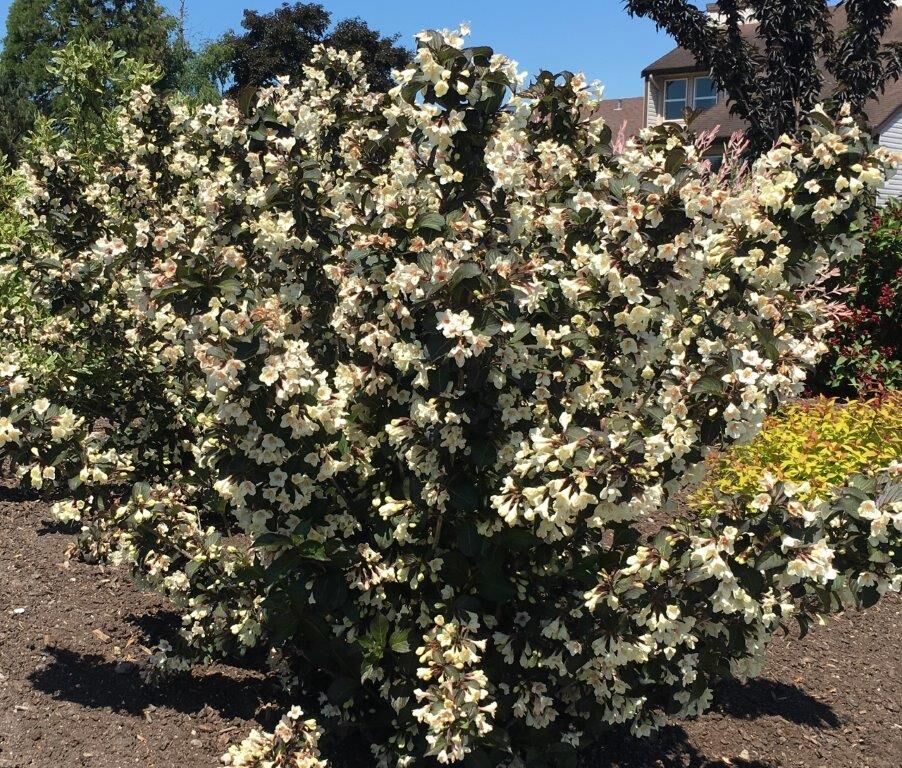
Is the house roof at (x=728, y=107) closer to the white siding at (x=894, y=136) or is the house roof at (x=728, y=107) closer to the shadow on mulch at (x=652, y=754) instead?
the white siding at (x=894, y=136)

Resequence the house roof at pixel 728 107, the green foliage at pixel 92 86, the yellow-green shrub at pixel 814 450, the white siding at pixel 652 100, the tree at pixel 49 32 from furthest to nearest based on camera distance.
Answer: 1. the tree at pixel 49 32
2. the white siding at pixel 652 100
3. the house roof at pixel 728 107
4. the yellow-green shrub at pixel 814 450
5. the green foliage at pixel 92 86

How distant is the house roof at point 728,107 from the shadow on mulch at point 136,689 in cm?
2781

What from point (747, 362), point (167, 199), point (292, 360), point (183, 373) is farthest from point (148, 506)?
point (747, 362)

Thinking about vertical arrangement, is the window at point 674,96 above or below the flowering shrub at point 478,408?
above

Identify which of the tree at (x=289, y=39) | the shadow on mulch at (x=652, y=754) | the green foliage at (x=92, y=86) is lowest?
the shadow on mulch at (x=652, y=754)

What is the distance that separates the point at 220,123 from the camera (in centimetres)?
370

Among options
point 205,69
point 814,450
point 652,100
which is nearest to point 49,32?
point 205,69

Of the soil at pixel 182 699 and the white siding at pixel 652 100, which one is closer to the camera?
the soil at pixel 182 699

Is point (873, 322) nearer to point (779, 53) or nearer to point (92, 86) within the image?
point (92, 86)

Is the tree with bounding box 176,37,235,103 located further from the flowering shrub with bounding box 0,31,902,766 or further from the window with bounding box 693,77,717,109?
the flowering shrub with bounding box 0,31,902,766

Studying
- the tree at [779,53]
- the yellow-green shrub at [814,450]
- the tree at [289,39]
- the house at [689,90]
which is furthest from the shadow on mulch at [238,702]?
the tree at [289,39]

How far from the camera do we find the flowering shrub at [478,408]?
2.66 m

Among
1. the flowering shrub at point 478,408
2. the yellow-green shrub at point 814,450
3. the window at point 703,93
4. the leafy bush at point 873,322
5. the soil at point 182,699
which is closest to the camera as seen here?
the flowering shrub at point 478,408

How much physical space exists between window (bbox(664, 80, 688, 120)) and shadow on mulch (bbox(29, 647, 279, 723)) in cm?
3538
